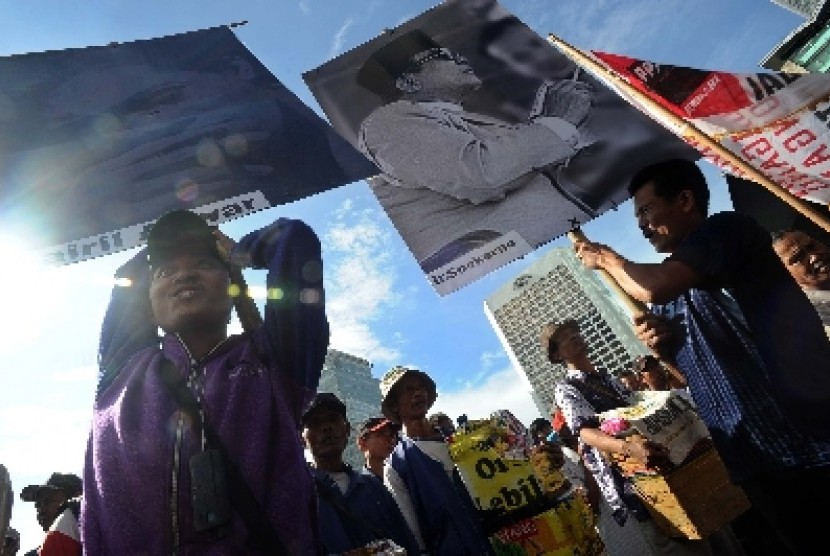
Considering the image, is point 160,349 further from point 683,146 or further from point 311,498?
point 683,146

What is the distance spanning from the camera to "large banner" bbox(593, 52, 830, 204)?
388 centimetres

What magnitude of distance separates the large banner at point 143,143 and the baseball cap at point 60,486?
3.65m

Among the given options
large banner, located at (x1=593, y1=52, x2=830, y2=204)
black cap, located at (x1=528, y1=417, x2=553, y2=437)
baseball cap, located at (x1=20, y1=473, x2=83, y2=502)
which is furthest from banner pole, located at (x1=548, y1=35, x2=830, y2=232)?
black cap, located at (x1=528, y1=417, x2=553, y2=437)

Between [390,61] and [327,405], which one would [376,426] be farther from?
[390,61]

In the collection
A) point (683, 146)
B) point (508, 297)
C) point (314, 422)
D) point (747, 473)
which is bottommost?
point (747, 473)

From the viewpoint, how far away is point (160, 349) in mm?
1798

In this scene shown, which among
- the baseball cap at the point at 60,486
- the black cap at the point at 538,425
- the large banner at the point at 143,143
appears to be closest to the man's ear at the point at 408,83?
the large banner at the point at 143,143

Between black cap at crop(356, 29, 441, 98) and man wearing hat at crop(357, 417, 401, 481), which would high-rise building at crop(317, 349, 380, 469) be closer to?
man wearing hat at crop(357, 417, 401, 481)

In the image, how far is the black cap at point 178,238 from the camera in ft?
6.36

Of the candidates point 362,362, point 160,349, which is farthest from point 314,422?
point 362,362

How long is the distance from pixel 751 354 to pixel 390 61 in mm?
3233

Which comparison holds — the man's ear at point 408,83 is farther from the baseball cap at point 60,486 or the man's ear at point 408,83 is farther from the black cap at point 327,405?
the baseball cap at point 60,486

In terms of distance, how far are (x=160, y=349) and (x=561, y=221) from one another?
8.42 feet

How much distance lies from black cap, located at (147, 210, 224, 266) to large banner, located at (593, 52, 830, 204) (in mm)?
3509
